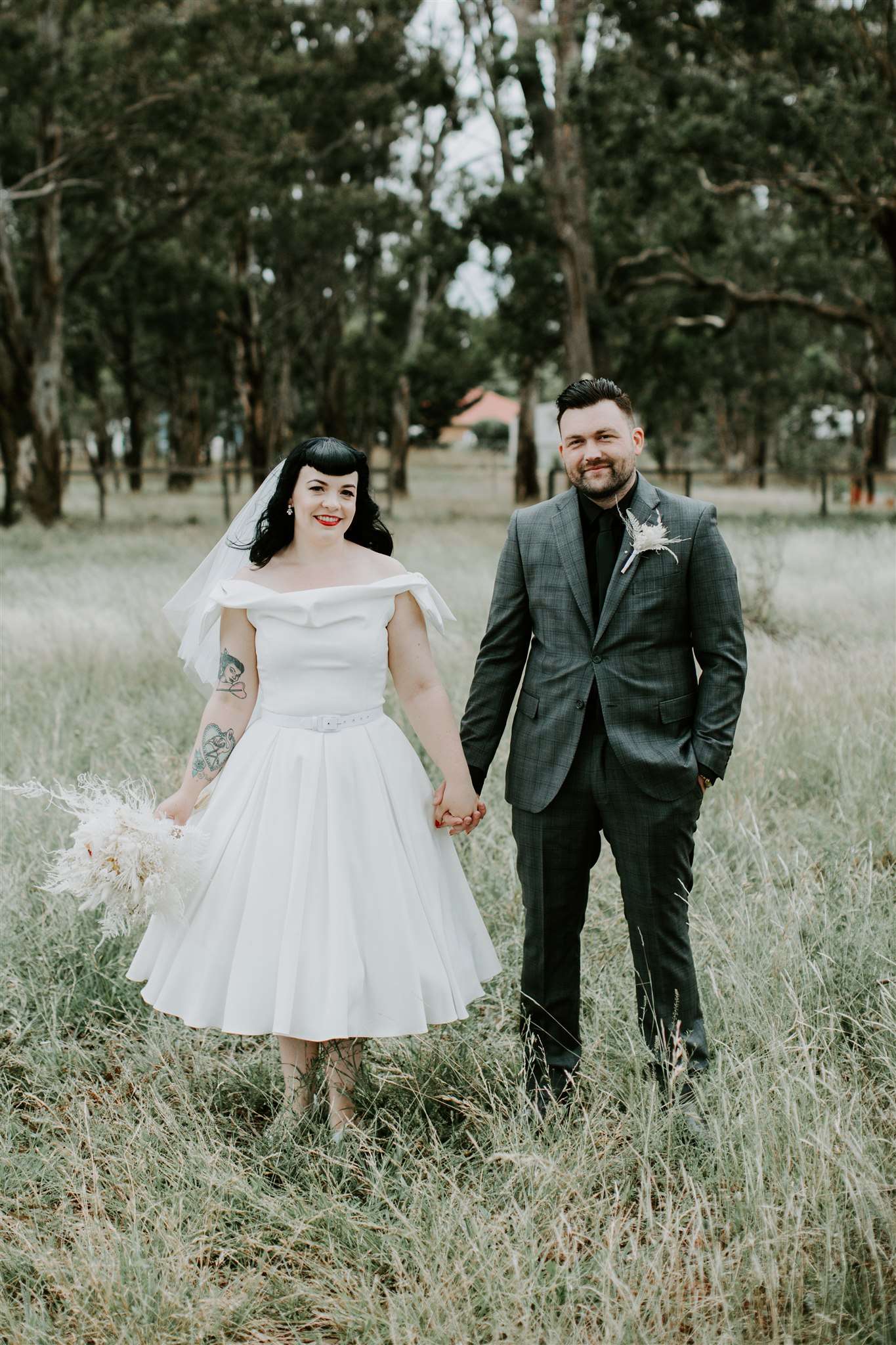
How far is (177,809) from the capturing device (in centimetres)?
333

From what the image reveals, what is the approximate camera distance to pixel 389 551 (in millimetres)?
3574

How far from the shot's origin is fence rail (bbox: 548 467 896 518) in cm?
2306

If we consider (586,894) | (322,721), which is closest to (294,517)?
(322,721)

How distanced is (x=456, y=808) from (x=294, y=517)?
38.1 inches

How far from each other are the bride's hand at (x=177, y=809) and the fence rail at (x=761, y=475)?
11065 mm

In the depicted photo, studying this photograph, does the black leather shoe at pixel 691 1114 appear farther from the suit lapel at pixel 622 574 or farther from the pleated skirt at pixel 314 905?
the suit lapel at pixel 622 574

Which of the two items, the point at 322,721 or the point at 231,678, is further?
the point at 231,678

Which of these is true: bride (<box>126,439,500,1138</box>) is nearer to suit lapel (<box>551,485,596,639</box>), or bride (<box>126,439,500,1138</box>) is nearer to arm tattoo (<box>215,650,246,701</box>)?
arm tattoo (<box>215,650,246,701</box>)

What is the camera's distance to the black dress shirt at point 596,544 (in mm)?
3191

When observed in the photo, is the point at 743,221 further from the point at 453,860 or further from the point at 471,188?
the point at 453,860

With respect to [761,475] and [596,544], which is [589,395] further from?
[761,475]

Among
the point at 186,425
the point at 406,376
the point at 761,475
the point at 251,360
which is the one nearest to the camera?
the point at 251,360

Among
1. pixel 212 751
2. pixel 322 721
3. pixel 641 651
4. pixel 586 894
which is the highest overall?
pixel 641 651

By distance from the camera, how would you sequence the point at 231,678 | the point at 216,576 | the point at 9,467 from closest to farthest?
the point at 231,678, the point at 216,576, the point at 9,467
